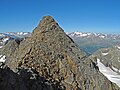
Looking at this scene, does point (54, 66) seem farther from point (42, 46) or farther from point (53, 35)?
point (53, 35)

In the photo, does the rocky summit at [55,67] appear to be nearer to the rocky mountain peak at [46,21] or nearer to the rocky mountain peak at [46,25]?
the rocky mountain peak at [46,25]

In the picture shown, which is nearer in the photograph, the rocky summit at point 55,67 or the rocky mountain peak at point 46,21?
the rocky summit at point 55,67

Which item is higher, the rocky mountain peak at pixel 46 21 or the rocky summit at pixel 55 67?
the rocky mountain peak at pixel 46 21

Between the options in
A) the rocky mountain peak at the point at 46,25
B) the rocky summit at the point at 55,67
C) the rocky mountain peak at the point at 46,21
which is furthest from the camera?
the rocky mountain peak at the point at 46,21

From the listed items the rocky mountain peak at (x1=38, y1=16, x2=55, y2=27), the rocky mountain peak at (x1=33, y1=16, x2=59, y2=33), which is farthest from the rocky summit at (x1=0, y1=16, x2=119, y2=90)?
the rocky mountain peak at (x1=38, y1=16, x2=55, y2=27)

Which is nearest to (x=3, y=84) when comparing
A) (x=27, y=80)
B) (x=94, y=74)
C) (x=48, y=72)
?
(x=27, y=80)

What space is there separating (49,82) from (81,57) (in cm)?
654

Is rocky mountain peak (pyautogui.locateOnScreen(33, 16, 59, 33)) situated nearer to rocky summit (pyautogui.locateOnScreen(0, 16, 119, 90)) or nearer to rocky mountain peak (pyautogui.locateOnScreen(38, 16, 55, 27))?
rocky mountain peak (pyautogui.locateOnScreen(38, 16, 55, 27))

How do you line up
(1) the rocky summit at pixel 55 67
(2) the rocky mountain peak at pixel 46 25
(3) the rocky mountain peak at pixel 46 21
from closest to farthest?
(1) the rocky summit at pixel 55 67 < (2) the rocky mountain peak at pixel 46 25 < (3) the rocky mountain peak at pixel 46 21

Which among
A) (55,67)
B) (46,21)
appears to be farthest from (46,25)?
(55,67)

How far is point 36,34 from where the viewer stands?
30578mm

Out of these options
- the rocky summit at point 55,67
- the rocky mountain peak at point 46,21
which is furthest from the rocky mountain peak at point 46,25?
the rocky summit at point 55,67

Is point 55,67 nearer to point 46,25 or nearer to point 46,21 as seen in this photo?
point 46,25

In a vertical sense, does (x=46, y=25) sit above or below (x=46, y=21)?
below
